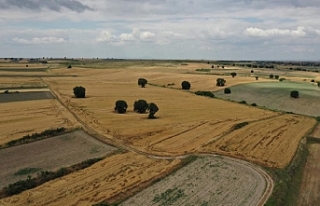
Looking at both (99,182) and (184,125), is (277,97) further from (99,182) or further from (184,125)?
(99,182)

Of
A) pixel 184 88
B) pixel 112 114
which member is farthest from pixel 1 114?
pixel 184 88

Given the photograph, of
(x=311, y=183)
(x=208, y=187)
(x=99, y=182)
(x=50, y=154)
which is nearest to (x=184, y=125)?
(x=50, y=154)

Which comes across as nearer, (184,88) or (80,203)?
(80,203)

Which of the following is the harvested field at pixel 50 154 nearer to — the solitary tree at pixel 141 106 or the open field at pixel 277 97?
the solitary tree at pixel 141 106

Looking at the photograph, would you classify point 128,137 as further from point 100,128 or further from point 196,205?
point 196,205

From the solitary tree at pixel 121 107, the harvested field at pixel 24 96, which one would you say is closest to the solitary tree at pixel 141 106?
the solitary tree at pixel 121 107

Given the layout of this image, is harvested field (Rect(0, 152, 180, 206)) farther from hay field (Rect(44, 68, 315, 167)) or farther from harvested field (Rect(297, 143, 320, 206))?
harvested field (Rect(297, 143, 320, 206))
